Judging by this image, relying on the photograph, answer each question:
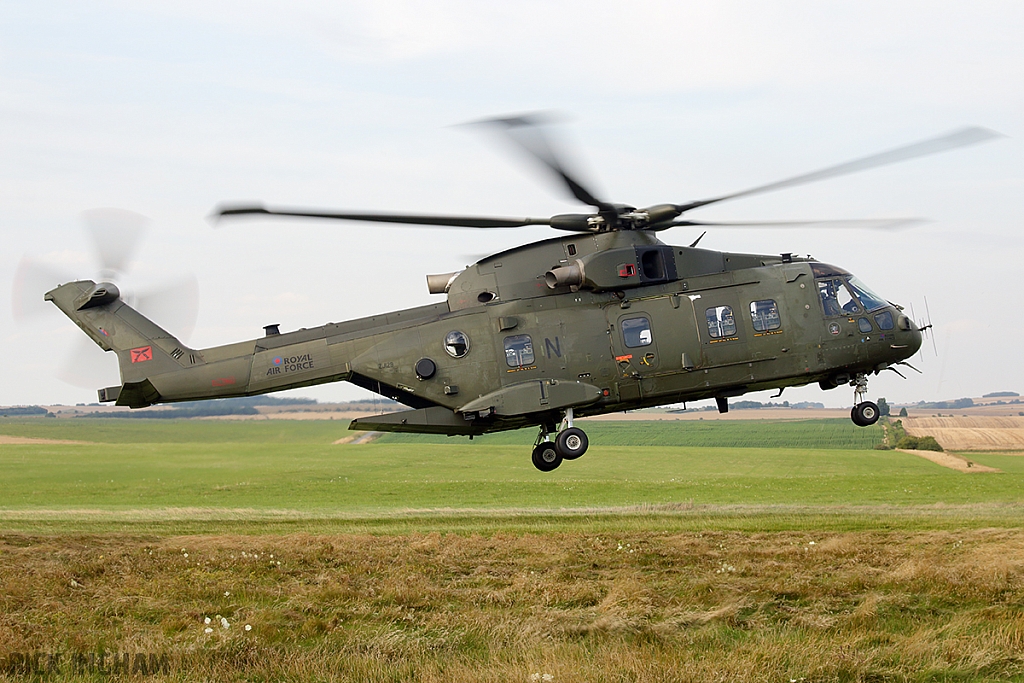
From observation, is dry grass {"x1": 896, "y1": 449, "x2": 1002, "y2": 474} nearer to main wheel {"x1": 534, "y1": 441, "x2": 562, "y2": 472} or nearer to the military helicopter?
the military helicopter

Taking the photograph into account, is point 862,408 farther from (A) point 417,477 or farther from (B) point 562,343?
(A) point 417,477

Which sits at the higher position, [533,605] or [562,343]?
[562,343]

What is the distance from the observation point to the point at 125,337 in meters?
17.8

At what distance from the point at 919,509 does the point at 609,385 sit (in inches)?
1237

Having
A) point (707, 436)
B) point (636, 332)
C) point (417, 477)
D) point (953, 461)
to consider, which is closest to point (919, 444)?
point (953, 461)

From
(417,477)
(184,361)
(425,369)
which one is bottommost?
(417,477)

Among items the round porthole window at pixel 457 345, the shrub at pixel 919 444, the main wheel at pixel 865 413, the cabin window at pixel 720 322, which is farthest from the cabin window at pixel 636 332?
the shrub at pixel 919 444

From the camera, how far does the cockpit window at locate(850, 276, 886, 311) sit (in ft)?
59.7

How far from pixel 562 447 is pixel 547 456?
475 mm

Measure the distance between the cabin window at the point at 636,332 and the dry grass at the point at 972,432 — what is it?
2882 inches

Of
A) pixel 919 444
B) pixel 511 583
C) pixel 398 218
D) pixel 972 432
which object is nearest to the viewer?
pixel 398 218

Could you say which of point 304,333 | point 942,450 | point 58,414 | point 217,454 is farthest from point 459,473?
point 58,414

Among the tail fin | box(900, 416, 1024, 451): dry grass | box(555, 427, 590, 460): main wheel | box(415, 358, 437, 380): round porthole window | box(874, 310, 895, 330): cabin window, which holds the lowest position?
box(900, 416, 1024, 451): dry grass

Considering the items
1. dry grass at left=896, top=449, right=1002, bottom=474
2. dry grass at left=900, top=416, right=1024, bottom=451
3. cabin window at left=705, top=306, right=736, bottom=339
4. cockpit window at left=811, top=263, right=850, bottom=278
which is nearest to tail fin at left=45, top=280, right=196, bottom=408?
cabin window at left=705, top=306, right=736, bottom=339
